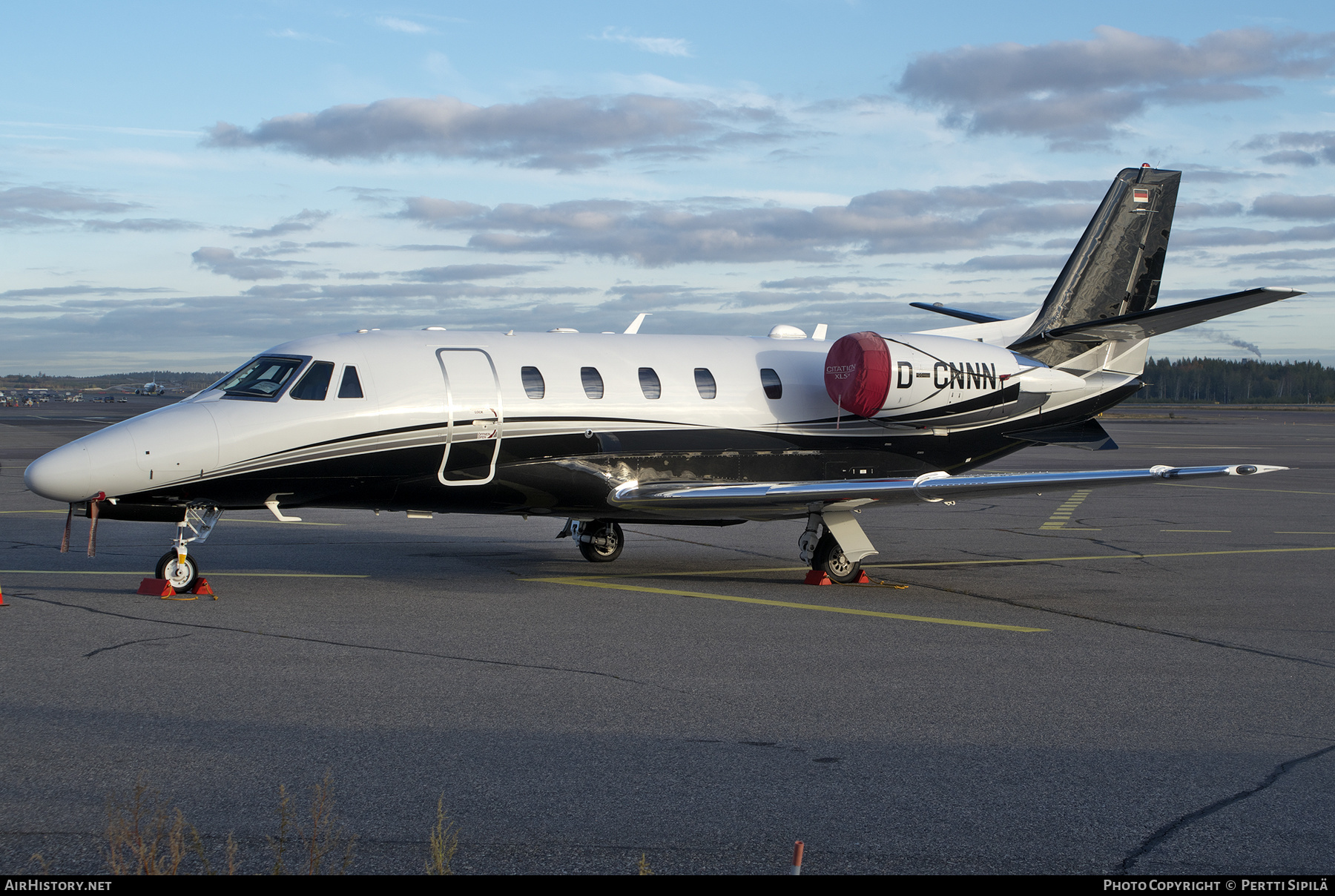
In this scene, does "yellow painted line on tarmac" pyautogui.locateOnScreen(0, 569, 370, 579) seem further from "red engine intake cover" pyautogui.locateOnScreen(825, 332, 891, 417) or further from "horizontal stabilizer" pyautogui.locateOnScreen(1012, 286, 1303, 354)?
"horizontal stabilizer" pyautogui.locateOnScreen(1012, 286, 1303, 354)

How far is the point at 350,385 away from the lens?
12.3 metres

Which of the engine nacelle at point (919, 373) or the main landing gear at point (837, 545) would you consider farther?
the engine nacelle at point (919, 373)

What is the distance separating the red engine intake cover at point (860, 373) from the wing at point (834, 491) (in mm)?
1609

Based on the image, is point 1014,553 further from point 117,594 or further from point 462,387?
point 117,594

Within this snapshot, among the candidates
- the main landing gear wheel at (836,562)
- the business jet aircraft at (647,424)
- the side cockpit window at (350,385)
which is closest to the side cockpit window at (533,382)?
A: the business jet aircraft at (647,424)

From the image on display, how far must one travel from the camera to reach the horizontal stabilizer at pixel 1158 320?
40.4 feet

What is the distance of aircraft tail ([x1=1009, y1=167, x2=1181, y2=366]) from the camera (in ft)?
53.7

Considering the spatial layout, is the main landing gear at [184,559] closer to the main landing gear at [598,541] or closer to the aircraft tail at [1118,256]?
the main landing gear at [598,541]

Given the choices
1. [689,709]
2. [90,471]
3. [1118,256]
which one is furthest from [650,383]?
[1118,256]

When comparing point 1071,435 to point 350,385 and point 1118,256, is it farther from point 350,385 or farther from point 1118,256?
point 350,385

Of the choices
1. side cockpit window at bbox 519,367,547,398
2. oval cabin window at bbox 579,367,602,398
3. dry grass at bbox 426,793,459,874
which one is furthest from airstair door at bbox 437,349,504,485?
dry grass at bbox 426,793,459,874

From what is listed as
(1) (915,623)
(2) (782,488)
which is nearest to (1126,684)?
(1) (915,623)
